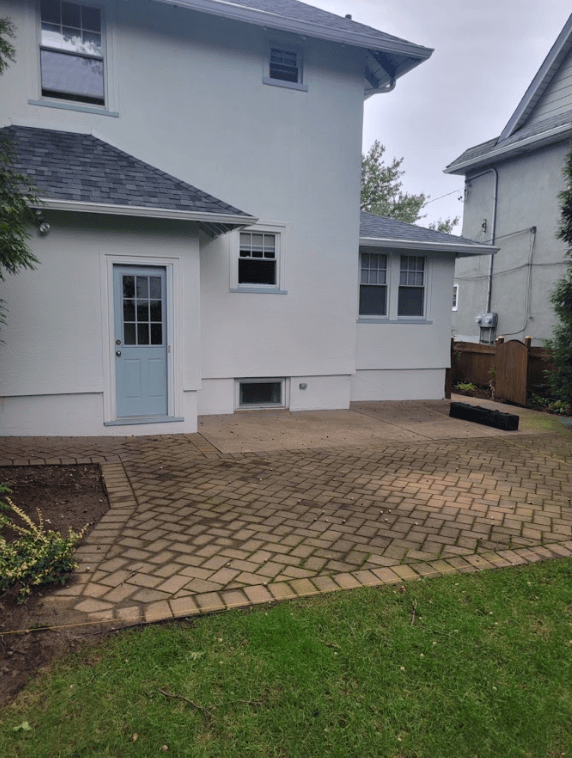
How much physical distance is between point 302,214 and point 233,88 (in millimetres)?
2284

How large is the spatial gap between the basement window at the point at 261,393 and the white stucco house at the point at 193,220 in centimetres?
4

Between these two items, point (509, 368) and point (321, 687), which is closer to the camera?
point (321, 687)

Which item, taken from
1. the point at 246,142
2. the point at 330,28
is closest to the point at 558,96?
the point at 330,28

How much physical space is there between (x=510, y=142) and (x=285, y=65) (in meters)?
8.24

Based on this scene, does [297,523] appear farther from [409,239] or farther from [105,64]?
[409,239]

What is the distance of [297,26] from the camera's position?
8164 mm

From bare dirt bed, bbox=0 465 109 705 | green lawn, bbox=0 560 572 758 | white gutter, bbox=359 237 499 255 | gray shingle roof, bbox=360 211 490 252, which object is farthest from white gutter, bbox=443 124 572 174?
bare dirt bed, bbox=0 465 109 705

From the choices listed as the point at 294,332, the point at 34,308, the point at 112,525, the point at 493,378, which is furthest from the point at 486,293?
the point at 112,525

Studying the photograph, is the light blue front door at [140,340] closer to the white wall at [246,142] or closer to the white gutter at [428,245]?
the white wall at [246,142]

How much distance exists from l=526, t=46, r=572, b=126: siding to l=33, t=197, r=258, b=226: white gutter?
11.4 meters

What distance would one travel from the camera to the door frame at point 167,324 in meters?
7.05

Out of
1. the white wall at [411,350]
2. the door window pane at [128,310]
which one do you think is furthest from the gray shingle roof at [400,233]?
the door window pane at [128,310]

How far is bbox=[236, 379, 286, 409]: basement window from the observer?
30.2 ft

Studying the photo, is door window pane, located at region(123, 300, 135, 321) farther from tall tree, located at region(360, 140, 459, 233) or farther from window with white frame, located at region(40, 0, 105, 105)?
tall tree, located at region(360, 140, 459, 233)
